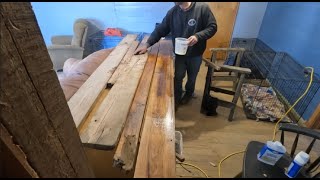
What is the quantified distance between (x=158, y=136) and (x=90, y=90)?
0.49 m

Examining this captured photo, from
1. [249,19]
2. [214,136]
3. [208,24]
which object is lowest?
[214,136]

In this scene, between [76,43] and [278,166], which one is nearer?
[278,166]

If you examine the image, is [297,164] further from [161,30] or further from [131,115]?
[161,30]

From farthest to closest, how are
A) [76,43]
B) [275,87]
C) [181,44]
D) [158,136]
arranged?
[76,43] < [275,87] < [181,44] < [158,136]

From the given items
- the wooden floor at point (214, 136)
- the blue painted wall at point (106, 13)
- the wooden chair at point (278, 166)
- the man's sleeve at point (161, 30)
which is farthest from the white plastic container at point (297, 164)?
the blue painted wall at point (106, 13)

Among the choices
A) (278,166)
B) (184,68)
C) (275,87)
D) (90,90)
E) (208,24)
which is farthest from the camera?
(275,87)

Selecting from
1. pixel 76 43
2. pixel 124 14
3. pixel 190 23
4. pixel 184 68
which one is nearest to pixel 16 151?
pixel 190 23

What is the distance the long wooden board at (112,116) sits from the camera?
712 mm

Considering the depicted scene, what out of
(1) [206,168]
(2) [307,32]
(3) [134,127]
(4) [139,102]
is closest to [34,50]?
(3) [134,127]

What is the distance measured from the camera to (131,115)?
2.85 ft

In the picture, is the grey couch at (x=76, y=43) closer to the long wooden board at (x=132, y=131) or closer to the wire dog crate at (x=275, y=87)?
the long wooden board at (x=132, y=131)

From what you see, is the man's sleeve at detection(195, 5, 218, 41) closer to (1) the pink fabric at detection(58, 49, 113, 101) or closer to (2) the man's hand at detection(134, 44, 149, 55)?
(2) the man's hand at detection(134, 44, 149, 55)

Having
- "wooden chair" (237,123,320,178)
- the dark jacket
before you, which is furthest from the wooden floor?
the dark jacket

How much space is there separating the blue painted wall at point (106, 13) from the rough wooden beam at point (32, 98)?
3466 millimetres
